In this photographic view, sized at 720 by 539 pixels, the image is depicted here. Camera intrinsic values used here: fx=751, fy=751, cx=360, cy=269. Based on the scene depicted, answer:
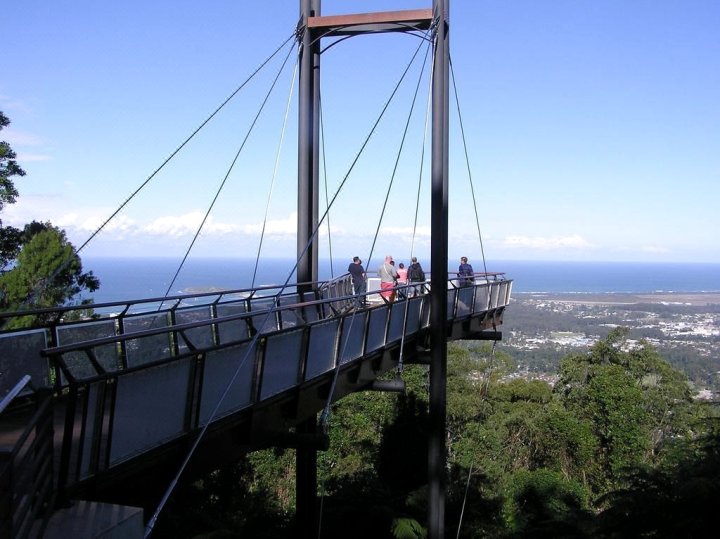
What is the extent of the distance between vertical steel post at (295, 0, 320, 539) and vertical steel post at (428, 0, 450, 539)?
191cm

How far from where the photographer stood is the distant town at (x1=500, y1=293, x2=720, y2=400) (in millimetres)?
93263

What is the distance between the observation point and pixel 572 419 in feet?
117

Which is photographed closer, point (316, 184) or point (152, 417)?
point (152, 417)

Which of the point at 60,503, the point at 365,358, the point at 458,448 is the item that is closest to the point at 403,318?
the point at 365,358

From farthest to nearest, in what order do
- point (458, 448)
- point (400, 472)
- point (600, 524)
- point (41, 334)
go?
point (458, 448) < point (400, 472) < point (600, 524) < point (41, 334)

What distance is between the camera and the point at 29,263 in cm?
2391

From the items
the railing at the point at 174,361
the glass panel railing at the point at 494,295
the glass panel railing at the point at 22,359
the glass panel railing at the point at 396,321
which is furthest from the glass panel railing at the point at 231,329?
the glass panel railing at the point at 494,295

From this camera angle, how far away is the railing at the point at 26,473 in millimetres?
3199

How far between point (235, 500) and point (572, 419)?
646 inches

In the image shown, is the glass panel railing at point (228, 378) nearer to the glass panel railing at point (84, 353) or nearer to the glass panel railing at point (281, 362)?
the glass panel railing at point (281, 362)

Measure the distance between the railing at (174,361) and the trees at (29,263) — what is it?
1209 centimetres

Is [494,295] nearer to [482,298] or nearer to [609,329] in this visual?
[482,298]

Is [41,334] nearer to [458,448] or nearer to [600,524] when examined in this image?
[600,524]

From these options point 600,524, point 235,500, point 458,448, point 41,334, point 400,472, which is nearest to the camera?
point 41,334
